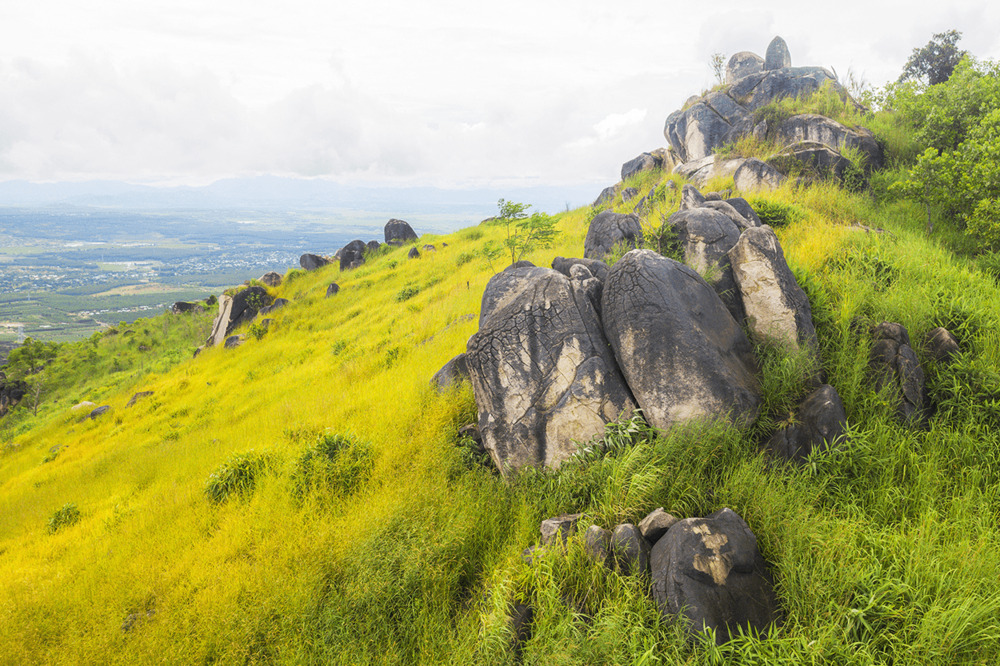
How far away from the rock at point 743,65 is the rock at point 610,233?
23.5 meters

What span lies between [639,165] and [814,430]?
1119 inches

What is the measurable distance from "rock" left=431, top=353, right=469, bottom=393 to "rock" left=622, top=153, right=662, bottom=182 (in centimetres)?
2476

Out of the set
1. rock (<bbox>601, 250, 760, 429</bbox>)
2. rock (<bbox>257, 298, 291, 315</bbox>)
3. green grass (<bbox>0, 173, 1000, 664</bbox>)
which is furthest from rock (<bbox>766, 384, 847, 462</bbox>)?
rock (<bbox>257, 298, 291, 315</bbox>)

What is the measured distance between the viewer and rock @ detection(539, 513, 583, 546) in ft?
16.1

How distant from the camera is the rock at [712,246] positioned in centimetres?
721

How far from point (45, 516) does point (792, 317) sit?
15.3 meters

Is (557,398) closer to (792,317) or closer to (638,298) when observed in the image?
(638,298)

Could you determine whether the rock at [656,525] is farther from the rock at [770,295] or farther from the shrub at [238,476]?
the shrub at [238,476]

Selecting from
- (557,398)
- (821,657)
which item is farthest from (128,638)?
(821,657)

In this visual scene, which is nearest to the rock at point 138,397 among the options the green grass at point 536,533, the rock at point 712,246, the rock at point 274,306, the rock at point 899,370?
the rock at point 274,306

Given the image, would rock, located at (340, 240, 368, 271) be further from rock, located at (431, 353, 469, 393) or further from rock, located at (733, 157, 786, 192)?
rock, located at (431, 353, 469, 393)

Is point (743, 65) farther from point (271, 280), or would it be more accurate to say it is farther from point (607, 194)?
point (271, 280)

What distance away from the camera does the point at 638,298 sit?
6.32 meters

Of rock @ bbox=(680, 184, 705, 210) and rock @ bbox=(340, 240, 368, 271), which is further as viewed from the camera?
rock @ bbox=(340, 240, 368, 271)
